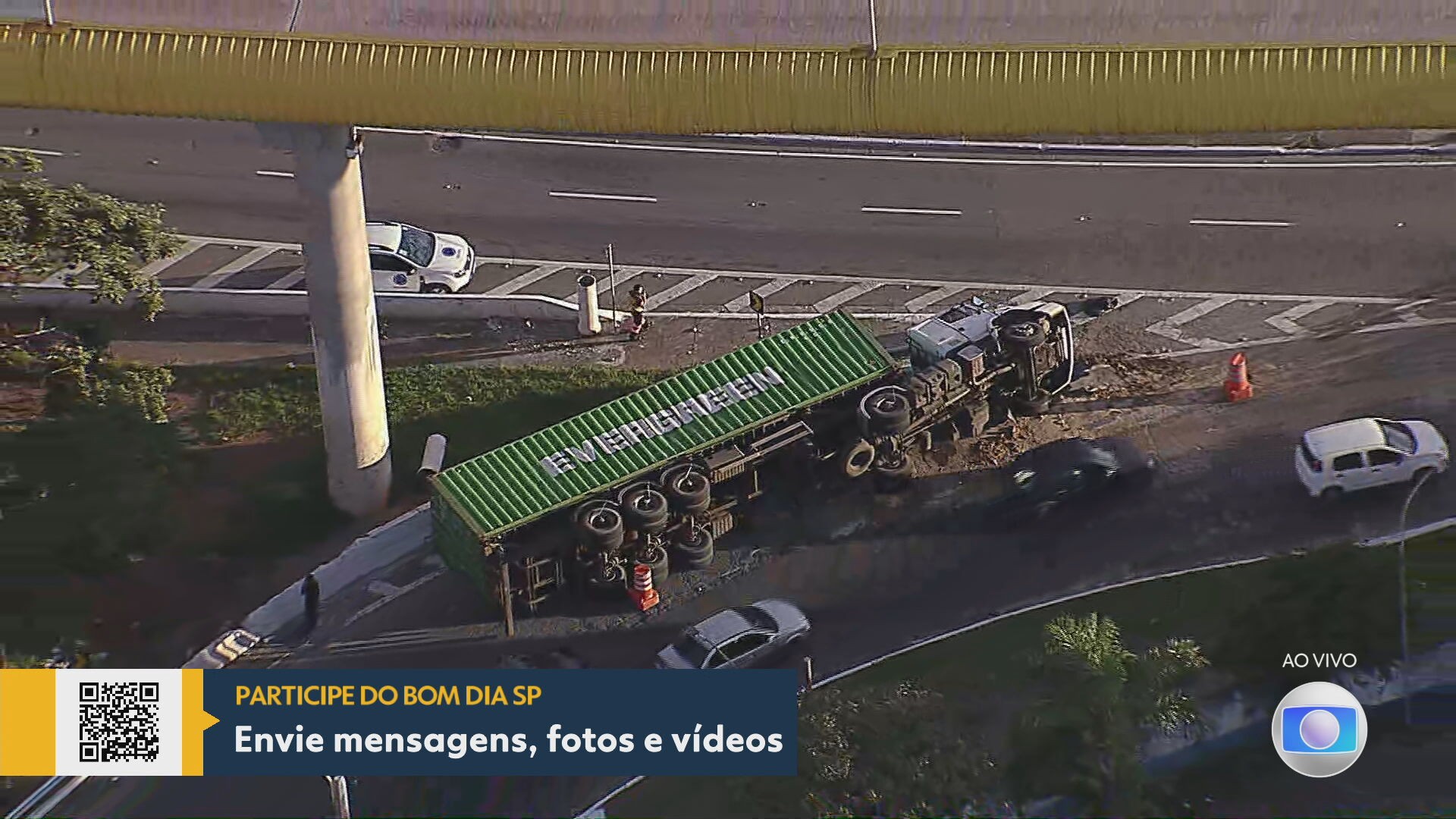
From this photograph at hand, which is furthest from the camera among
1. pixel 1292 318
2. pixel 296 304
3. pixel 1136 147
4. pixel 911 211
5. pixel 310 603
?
pixel 1136 147

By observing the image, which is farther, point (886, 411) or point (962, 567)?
point (886, 411)

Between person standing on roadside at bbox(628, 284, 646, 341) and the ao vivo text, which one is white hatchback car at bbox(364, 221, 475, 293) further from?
the ao vivo text

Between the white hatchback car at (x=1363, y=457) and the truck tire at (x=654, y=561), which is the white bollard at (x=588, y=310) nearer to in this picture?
the truck tire at (x=654, y=561)

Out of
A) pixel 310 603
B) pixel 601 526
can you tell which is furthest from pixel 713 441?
pixel 310 603

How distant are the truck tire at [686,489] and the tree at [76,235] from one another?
36.4 feet

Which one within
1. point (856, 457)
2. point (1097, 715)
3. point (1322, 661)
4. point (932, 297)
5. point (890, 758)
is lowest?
point (890, 758)

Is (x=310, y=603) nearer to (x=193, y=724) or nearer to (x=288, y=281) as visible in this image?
(x=193, y=724)

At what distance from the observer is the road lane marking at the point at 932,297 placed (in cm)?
4638

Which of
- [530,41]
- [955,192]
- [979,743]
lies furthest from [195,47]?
[955,192]

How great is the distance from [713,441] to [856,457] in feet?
11.0

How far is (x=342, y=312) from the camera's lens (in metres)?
37.9

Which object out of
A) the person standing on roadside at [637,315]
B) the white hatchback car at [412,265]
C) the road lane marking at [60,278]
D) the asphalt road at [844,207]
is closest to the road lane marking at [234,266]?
the asphalt road at [844,207]

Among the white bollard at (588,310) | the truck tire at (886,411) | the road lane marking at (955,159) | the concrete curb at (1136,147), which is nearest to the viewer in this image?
the truck tire at (886,411)

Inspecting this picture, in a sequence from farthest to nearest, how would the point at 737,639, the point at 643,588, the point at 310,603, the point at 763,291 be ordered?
the point at 763,291 → the point at 310,603 → the point at 643,588 → the point at 737,639
